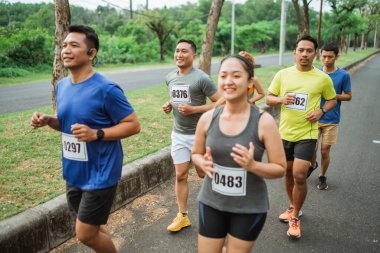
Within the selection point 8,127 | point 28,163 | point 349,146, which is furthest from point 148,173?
point 349,146

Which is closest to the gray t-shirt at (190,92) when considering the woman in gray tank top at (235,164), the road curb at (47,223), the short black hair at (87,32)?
the road curb at (47,223)

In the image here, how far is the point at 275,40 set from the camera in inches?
2424

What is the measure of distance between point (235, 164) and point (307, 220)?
7.74 feet

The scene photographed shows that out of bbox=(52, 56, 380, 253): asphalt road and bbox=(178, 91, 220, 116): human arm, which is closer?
bbox=(52, 56, 380, 253): asphalt road

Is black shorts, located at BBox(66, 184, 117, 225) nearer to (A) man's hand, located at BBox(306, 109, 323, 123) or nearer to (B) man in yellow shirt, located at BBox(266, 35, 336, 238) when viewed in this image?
(B) man in yellow shirt, located at BBox(266, 35, 336, 238)

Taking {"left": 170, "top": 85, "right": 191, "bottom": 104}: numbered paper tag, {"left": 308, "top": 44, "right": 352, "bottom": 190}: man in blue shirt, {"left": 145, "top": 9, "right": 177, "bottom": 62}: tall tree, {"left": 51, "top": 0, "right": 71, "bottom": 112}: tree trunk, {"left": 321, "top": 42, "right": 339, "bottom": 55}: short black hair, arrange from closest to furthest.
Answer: {"left": 170, "top": 85, "right": 191, "bottom": 104}: numbered paper tag
{"left": 321, "top": 42, "right": 339, "bottom": 55}: short black hair
{"left": 308, "top": 44, "right": 352, "bottom": 190}: man in blue shirt
{"left": 51, "top": 0, "right": 71, "bottom": 112}: tree trunk
{"left": 145, "top": 9, "right": 177, "bottom": 62}: tall tree

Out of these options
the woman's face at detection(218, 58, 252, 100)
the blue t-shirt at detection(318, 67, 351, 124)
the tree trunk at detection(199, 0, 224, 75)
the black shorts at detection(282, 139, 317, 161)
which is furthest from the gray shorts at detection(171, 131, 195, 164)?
the tree trunk at detection(199, 0, 224, 75)

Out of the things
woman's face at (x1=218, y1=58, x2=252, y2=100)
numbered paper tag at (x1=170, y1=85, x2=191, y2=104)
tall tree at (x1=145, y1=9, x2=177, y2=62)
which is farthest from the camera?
tall tree at (x1=145, y1=9, x2=177, y2=62)

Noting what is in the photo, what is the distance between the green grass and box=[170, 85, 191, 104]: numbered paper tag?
1.45 m

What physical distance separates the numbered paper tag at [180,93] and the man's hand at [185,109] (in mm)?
164

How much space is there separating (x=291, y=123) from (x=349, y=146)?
4.11 meters

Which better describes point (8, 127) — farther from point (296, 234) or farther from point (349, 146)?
point (349, 146)

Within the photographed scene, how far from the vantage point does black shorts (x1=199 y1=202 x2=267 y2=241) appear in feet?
7.58

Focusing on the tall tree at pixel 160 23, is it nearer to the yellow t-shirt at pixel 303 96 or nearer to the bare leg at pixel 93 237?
the yellow t-shirt at pixel 303 96
